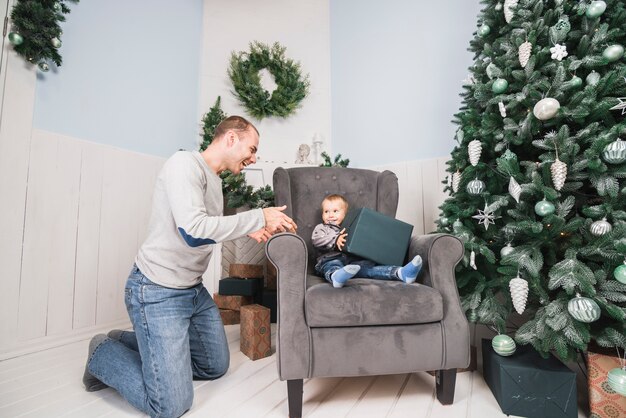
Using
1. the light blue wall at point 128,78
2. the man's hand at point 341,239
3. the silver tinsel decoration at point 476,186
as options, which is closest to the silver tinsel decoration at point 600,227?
the silver tinsel decoration at point 476,186

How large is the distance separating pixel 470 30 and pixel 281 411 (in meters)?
2.72

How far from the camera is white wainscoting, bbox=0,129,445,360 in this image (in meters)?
1.87

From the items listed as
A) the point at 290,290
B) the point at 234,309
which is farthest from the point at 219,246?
the point at 290,290

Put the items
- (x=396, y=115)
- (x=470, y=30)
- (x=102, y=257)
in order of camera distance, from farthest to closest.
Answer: (x=396, y=115)
(x=470, y=30)
(x=102, y=257)

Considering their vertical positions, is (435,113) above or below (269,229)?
above

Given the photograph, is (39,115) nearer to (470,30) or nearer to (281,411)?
(281,411)

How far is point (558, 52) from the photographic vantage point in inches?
55.6

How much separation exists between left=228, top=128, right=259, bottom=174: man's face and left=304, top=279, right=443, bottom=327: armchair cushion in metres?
0.66

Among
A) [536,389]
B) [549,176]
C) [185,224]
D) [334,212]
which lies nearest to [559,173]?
[549,176]

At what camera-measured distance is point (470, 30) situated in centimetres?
245

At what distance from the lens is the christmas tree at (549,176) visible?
1.22 meters

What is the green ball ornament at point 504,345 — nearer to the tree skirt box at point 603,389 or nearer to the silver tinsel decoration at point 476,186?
the tree skirt box at point 603,389

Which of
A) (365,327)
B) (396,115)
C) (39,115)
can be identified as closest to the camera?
(365,327)

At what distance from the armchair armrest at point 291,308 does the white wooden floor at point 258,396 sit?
0.79 feet
